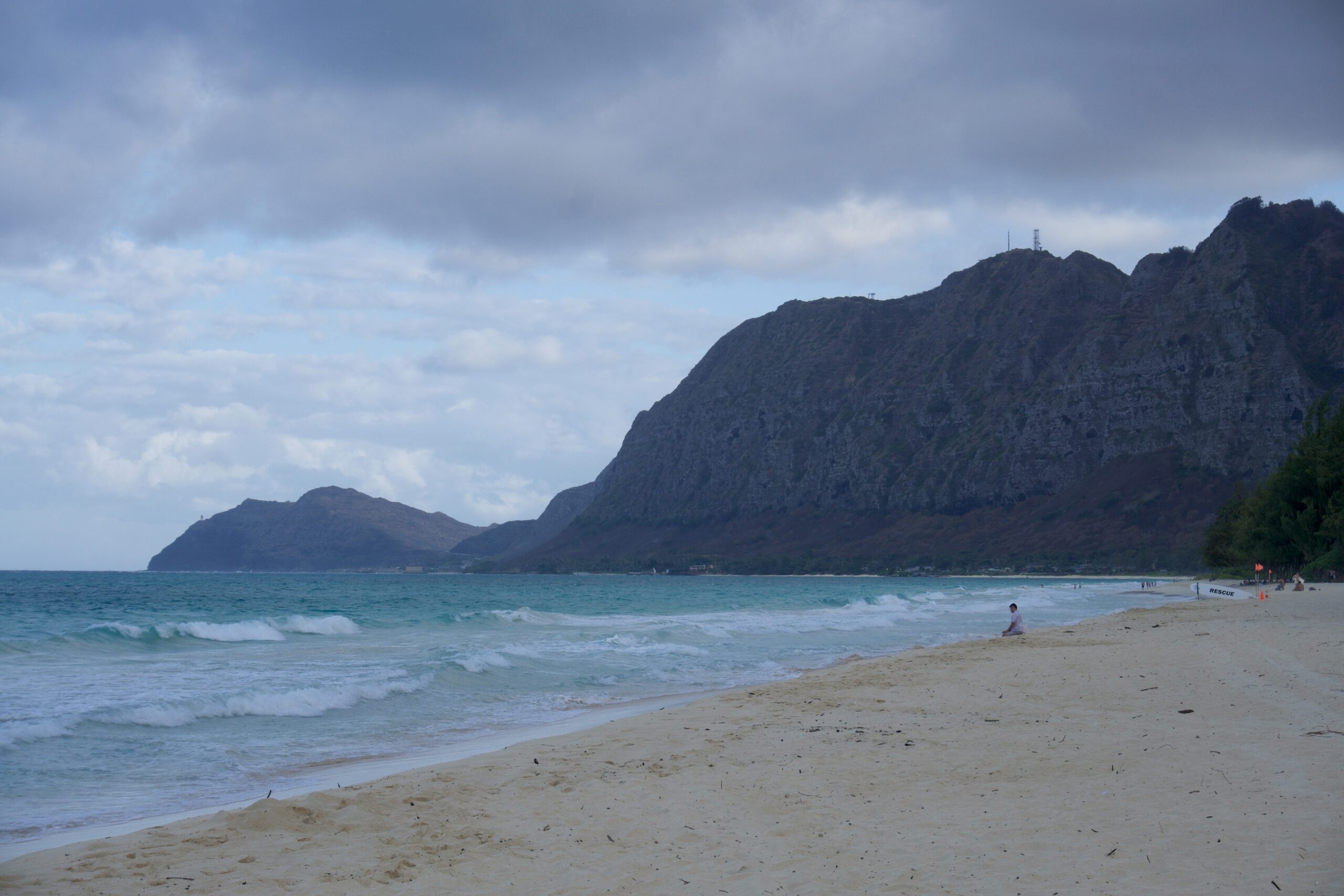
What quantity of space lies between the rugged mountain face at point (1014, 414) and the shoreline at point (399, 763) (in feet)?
358

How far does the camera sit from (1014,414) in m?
148

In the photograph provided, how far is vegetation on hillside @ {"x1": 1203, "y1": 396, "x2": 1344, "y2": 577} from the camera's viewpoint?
1774 inches

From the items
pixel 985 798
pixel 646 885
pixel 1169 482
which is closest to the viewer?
pixel 646 885

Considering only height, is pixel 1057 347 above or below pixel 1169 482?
above

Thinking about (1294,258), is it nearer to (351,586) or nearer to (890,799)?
(351,586)

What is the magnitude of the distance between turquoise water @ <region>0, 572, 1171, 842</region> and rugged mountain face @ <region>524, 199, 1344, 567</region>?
81.0m

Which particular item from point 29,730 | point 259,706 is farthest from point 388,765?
point 29,730

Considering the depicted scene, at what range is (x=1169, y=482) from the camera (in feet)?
402

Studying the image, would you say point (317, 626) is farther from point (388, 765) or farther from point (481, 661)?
point (388, 765)

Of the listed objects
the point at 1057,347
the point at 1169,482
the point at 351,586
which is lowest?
the point at 351,586

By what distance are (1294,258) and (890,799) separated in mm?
146523

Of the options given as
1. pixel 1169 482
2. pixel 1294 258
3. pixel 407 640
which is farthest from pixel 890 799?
pixel 1294 258

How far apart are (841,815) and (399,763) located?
5.88 meters

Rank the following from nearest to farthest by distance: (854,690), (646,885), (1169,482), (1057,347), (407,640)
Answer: (646,885) → (854,690) → (407,640) → (1169,482) → (1057,347)
